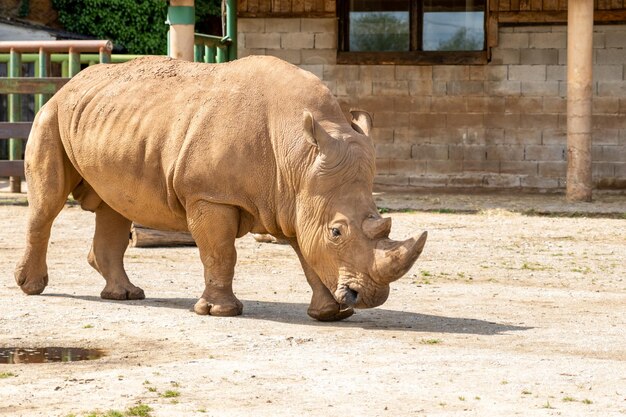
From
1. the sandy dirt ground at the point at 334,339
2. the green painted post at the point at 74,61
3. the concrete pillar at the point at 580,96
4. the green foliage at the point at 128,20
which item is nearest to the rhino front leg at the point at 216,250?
the sandy dirt ground at the point at 334,339

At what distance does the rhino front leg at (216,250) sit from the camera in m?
8.82

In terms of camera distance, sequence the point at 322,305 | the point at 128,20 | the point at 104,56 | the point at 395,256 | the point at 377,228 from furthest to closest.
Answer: the point at 128,20 → the point at 104,56 → the point at 322,305 → the point at 377,228 → the point at 395,256

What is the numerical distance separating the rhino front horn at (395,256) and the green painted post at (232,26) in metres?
11.3

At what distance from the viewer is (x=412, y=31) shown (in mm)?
19844

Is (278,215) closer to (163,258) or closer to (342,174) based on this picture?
(342,174)

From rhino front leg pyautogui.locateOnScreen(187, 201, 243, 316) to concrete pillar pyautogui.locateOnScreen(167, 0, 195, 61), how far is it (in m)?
7.69

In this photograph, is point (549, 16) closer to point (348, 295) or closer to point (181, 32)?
point (181, 32)

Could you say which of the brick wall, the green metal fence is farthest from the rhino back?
the brick wall

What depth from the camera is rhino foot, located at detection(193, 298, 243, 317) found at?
8.88m

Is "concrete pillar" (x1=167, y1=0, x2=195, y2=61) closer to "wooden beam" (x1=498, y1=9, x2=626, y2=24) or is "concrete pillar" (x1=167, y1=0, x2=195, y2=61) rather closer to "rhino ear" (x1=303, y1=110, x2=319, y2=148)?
"wooden beam" (x1=498, y1=9, x2=626, y2=24)

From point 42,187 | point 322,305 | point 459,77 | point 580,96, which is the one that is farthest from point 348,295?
point 459,77

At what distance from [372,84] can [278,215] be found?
1115 centimetres

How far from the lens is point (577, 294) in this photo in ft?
33.4

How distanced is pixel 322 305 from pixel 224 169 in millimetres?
1052
